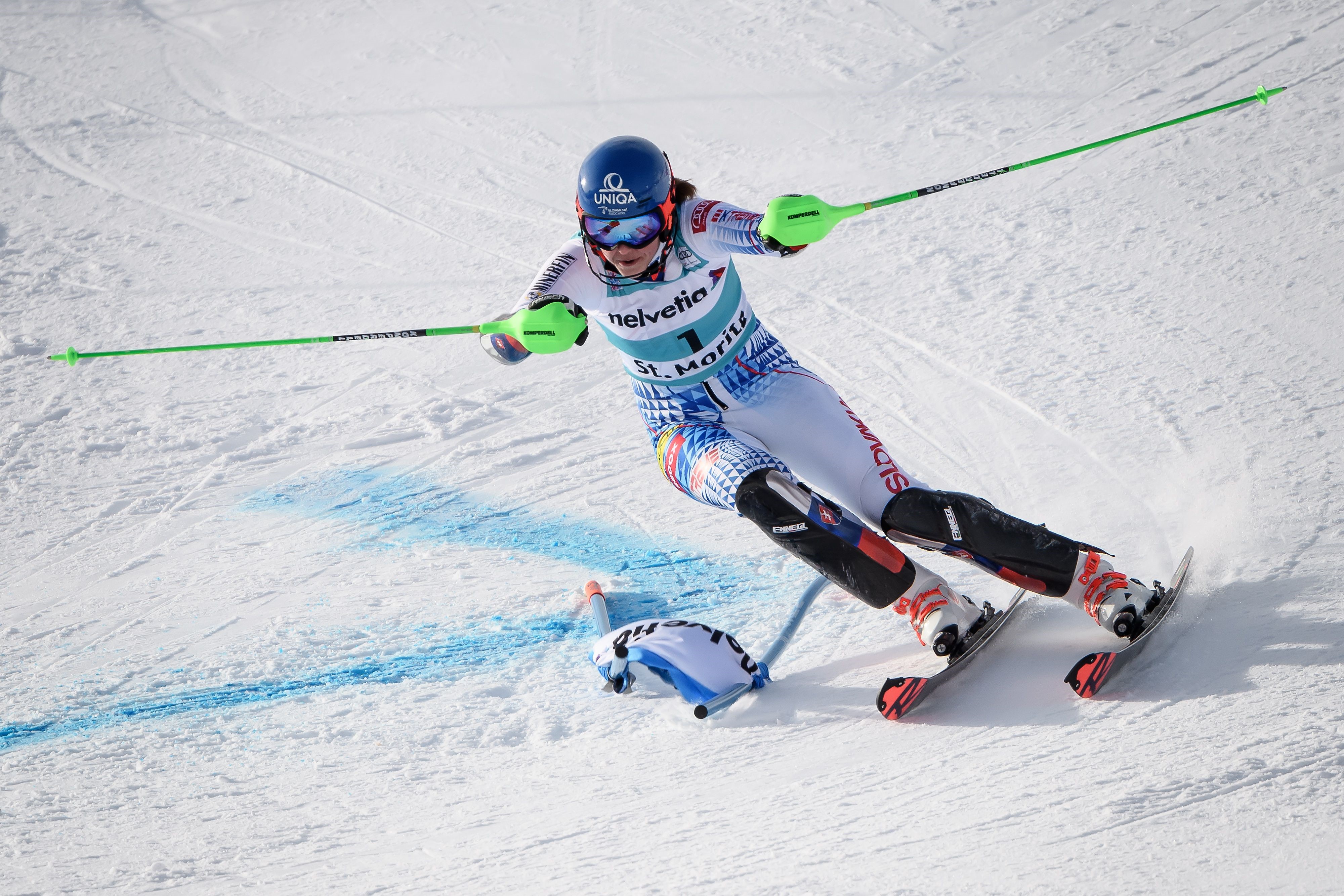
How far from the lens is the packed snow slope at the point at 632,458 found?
2965 mm

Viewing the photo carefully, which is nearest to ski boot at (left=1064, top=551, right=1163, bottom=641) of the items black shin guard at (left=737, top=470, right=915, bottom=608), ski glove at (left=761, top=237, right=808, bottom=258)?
black shin guard at (left=737, top=470, right=915, bottom=608)

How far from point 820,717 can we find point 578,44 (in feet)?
24.5

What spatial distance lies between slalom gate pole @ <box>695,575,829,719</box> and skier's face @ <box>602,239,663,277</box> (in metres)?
1.22

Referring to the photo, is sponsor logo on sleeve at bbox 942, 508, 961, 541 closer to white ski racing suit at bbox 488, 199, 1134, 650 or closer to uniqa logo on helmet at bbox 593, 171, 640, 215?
white ski racing suit at bbox 488, 199, 1134, 650

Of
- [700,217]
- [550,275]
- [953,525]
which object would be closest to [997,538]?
[953,525]

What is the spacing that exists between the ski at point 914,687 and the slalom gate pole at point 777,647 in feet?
1.45

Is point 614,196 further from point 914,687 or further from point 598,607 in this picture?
point 914,687

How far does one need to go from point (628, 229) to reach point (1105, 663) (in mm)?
1990

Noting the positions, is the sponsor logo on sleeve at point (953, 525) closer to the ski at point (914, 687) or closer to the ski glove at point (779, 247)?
the ski at point (914, 687)

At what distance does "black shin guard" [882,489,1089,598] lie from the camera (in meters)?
3.34

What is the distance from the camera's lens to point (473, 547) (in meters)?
4.70

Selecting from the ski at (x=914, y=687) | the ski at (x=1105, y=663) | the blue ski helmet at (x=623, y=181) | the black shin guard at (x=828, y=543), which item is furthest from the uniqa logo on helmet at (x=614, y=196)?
the ski at (x=1105, y=663)

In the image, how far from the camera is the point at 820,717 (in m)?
3.41

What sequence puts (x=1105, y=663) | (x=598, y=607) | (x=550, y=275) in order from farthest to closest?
(x=598, y=607) < (x=550, y=275) < (x=1105, y=663)
